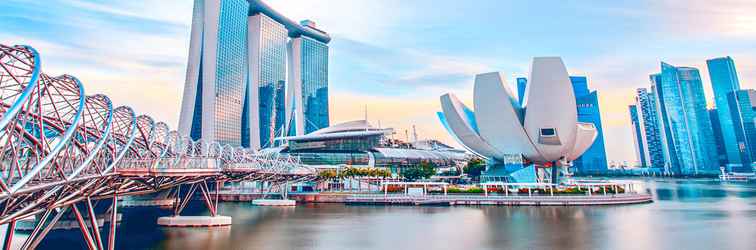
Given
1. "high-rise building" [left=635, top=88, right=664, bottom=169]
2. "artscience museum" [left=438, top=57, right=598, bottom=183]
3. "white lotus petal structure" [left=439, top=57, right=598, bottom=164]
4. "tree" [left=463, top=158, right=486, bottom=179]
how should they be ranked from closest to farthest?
"white lotus petal structure" [left=439, top=57, right=598, bottom=164]
"artscience museum" [left=438, top=57, right=598, bottom=183]
"tree" [left=463, top=158, right=486, bottom=179]
"high-rise building" [left=635, top=88, right=664, bottom=169]

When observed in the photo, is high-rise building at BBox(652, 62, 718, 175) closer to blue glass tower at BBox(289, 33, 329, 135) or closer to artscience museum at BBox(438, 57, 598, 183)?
artscience museum at BBox(438, 57, 598, 183)

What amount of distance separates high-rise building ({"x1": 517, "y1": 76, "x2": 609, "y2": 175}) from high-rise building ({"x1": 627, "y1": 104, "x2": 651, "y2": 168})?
46.5 meters

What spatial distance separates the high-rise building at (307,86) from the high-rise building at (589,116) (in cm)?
7934

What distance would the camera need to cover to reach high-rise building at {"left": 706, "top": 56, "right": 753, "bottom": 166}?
136125 millimetres

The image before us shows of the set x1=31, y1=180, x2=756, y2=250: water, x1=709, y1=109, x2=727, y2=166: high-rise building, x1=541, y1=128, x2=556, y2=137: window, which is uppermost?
x1=709, y1=109, x2=727, y2=166: high-rise building

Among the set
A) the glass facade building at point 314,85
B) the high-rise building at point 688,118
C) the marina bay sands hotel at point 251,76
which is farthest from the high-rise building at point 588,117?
the marina bay sands hotel at point 251,76

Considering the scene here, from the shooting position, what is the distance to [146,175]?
16.0m

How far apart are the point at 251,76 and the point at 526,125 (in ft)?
214

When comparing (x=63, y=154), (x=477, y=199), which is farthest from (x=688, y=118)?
(x=63, y=154)

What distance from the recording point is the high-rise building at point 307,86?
106188 millimetres

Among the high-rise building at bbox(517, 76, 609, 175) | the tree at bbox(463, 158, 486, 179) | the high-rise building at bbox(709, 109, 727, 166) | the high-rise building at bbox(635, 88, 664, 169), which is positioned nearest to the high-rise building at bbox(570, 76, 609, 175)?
the high-rise building at bbox(517, 76, 609, 175)

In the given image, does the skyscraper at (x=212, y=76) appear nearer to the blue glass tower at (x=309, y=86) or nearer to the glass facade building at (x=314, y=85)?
the blue glass tower at (x=309, y=86)

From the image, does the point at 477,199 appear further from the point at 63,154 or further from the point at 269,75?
A: the point at 269,75

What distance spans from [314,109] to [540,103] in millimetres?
75577
